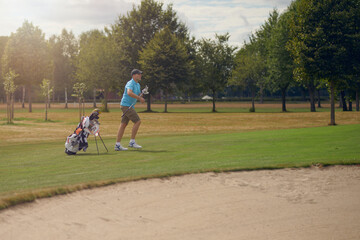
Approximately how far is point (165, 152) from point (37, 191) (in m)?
6.37

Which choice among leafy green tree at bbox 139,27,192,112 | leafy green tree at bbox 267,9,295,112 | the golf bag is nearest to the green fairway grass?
the golf bag

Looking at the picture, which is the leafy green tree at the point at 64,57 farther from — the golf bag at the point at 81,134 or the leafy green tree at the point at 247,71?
the golf bag at the point at 81,134

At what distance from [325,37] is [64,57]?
70.9m

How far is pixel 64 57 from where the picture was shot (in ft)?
300

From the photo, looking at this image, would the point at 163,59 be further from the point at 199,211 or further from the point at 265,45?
the point at 199,211

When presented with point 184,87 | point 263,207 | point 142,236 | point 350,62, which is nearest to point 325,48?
point 350,62

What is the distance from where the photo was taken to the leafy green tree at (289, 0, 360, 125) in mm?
30625

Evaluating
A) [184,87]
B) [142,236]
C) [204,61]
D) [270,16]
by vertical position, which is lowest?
[142,236]

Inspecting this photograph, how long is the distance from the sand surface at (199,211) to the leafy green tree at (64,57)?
84.6 metres

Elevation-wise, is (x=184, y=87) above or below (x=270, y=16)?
below

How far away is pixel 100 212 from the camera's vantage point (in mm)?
6527

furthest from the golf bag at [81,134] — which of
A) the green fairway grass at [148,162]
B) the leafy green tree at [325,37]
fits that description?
the leafy green tree at [325,37]

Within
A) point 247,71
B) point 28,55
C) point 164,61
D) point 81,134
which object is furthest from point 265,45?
point 81,134

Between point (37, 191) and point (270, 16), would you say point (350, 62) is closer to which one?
point (37, 191)
